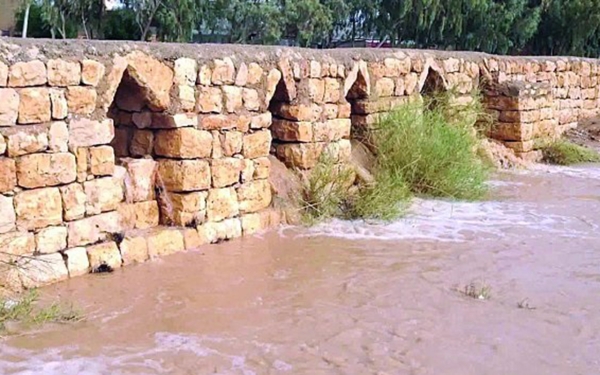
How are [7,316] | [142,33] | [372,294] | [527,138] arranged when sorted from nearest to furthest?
[7,316] < [372,294] < [527,138] < [142,33]

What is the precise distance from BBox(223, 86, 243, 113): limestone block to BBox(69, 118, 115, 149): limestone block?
44.8 inches

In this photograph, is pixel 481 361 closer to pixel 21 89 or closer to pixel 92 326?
pixel 92 326

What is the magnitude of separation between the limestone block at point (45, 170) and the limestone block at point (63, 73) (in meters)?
0.44

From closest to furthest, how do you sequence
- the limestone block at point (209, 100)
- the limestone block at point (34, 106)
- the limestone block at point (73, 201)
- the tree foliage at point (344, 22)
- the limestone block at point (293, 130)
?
the limestone block at point (34, 106), the limestone block at point (73, 201), the limestone block at point (209, 100), the limestone block at point (293, 130), the tree foliage at point (344, 22)

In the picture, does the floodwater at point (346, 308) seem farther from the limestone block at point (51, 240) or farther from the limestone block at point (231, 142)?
the limestone block at point (231, 142)

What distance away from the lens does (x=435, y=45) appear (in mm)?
23578

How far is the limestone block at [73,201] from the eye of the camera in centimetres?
477

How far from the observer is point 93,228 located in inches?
195

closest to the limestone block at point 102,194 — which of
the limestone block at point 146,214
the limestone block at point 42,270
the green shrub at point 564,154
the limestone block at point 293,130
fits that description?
the limestone block at point 146,214

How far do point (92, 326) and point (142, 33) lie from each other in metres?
16.0

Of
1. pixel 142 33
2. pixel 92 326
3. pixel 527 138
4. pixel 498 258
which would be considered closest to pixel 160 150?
pixel 92 326

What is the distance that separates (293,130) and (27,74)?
9.18 feet


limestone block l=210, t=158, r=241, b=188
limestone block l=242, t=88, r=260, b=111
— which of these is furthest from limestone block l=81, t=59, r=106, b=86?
limestone block l=242, t=88, r=260, b=111

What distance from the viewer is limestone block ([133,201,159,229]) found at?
18.1ft
